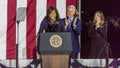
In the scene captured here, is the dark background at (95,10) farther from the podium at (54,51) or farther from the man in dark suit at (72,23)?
the podium at (54,51)

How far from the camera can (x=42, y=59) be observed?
5645 millimetres

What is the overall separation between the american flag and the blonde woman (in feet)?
3.28

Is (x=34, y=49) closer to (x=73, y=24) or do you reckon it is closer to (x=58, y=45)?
(x=73, y=24)

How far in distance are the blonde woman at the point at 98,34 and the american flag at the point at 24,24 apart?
1001 mm

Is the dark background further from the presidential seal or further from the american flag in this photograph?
the presidential seal

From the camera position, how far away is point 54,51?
5.64 meters

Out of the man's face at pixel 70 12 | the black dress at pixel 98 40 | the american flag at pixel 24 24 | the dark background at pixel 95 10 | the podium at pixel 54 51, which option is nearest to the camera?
the podium at pixel 54 51

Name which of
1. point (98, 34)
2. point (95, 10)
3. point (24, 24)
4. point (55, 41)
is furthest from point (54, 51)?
point (95, 10)

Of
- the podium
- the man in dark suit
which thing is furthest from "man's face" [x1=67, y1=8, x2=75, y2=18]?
the podium

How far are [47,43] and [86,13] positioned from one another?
9.69 ft

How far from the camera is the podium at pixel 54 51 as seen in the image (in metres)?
5.64

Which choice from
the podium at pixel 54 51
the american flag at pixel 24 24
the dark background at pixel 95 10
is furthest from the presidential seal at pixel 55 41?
the dark background at pixel 95 10

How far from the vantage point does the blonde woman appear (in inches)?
242

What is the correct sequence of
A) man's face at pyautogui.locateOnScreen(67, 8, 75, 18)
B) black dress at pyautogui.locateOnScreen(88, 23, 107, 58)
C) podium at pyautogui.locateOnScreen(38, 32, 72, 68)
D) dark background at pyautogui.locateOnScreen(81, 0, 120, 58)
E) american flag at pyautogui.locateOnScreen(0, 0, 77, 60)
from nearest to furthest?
podium at pyautogui.locateOnScreen(38, 32, 72, 68)
black dress at pyautogui.locateOnScreen(88, 23, 107, 58)
man's face at pyautogui.locateOnScreen(67, 8, 75, 18)
american flag at pyautogui.locateOnScreen(0, 0, 77, 60)
dark background at pyautogui.locateOnScreen(81, 0, 120, 58)
